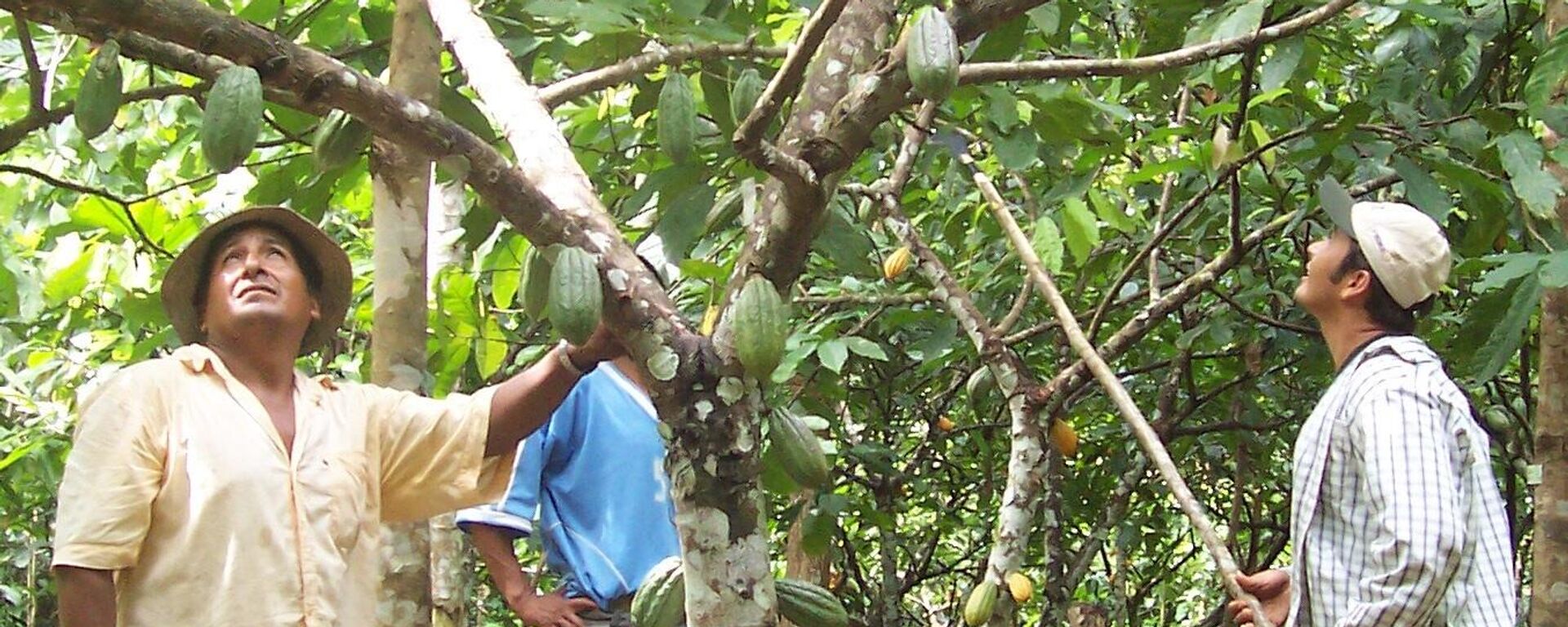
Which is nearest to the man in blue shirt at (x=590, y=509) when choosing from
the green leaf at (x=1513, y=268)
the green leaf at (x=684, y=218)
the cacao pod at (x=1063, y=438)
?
the green leaf at (x=684, y=218)

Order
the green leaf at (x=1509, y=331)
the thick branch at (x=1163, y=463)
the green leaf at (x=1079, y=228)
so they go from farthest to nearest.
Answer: the green leaf at (x=1079, y=228)
the green leaf at (x=1509, y=331)
the thick branch at (x=1163, y=463)

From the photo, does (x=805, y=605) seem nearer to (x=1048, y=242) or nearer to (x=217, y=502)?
(x=217, y=502)

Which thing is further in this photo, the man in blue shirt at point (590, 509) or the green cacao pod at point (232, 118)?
the man in blue shirt at point (590, 509)

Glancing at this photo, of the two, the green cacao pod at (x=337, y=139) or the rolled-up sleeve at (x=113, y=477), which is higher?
the green cacao pod at (x=337, y=139)

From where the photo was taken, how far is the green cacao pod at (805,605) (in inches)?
58.6

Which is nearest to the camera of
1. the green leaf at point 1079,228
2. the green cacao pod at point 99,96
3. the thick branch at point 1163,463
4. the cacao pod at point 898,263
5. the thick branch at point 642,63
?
the green cacao pod at point 99,96

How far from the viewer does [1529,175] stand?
2.02 meters

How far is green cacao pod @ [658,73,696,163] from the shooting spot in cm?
157

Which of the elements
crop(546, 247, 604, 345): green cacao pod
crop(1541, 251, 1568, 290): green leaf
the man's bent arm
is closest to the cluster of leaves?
crop(1541, 251, 1568, 290): green leaf

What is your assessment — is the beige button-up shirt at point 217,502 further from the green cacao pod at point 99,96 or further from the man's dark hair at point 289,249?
the green cacao pod at point 99,96

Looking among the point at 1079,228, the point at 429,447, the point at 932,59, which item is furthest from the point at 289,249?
the point at 1079,228

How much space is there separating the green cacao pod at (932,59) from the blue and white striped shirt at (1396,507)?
2.84 ft

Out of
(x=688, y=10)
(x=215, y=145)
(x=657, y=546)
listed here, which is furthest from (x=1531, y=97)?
(x=215, y=145)

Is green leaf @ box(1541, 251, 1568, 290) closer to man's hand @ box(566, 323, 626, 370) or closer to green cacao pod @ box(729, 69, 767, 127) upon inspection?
green cacao pod @ box(729, 69, 767, 127)
